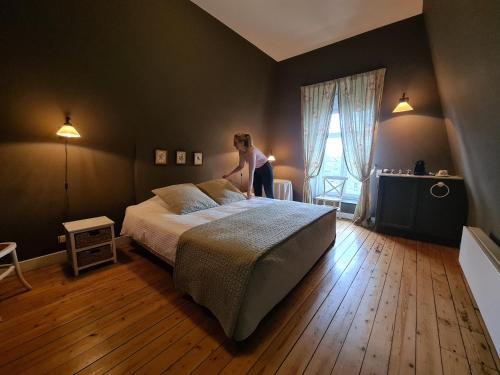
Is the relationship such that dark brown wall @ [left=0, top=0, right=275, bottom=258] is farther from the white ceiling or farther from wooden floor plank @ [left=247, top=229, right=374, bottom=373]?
wooden floor plank @ [left=247, top=229, right=374, bottom=373]

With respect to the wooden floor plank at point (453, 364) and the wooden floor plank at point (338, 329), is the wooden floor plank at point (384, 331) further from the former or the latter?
the wooden floor plank at point (453, 364)

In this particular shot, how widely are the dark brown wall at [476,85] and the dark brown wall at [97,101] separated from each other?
111 inches

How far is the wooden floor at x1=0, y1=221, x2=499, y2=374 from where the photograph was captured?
116 centimetres

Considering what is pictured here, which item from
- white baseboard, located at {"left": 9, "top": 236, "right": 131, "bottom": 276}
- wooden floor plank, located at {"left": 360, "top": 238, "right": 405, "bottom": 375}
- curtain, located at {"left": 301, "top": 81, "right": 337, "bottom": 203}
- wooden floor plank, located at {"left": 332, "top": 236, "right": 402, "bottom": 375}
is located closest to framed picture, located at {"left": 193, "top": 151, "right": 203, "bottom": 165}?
white baseboard, located at {"left": 9, "top": 236, "right": 131, "bottom": 276}

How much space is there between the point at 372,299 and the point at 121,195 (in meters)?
2.82

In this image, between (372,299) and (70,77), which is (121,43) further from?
(372,299)

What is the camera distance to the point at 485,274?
1.39m

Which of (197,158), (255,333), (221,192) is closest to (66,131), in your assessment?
(197,158)

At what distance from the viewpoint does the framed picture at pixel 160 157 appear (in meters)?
2.74

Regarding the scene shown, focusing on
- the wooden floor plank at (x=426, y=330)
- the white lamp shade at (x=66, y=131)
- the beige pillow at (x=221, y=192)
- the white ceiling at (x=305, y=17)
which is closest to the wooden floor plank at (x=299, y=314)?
the wooden floor plank at (x=426, y=330)

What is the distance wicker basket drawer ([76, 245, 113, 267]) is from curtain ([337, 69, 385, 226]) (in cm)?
368

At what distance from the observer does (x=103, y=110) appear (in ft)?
7.44

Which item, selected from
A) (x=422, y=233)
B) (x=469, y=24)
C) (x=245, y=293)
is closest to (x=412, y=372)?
(x=245, y=293)

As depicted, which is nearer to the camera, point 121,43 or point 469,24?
point 469,24
